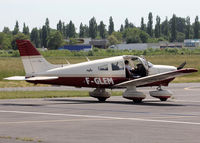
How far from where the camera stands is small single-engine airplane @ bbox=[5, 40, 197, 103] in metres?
26.0

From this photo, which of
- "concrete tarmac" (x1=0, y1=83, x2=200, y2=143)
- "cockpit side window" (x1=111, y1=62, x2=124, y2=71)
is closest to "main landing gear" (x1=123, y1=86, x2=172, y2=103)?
"cockpit side window" (x1=111, y1=62, x2=124, y2=71)

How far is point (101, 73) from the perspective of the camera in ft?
87.0

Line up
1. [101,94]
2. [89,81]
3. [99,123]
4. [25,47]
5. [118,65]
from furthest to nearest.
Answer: [101,94]
[118,65]
[89,81]
[25,47]
[99,123]

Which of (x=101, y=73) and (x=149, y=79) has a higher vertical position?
(x=101, y=73)

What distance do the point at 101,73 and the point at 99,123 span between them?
30.3ft

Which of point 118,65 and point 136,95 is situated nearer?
point 136,95

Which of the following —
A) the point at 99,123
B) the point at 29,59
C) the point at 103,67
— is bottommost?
the point at 99,123

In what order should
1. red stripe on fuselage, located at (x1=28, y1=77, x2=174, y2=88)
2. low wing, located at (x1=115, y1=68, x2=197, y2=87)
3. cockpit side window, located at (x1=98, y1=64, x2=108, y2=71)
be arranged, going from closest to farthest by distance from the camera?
1. low wing, located at (x1=115, y1=68, x2=197, y2=87)
2. red stripe on fuselage, located at (x1=28, y1=77, x2=174, y2=88)
3. cockpit side window, located at (x1=98, y1=64, x2=108, y2=71)

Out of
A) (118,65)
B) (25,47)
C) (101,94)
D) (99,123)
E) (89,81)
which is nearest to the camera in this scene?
(99,123)

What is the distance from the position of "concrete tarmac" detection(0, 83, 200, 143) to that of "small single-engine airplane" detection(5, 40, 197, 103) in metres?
2.11

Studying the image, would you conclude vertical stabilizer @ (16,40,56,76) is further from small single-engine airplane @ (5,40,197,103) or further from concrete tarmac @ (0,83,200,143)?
concrete tarmac @ (0,83,200,143)

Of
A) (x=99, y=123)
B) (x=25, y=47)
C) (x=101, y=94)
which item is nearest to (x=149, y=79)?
(x=101, y=94)

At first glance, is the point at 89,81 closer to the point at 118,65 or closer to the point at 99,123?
the point at 118,65

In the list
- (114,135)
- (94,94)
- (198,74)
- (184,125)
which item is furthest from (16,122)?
(198,74)
